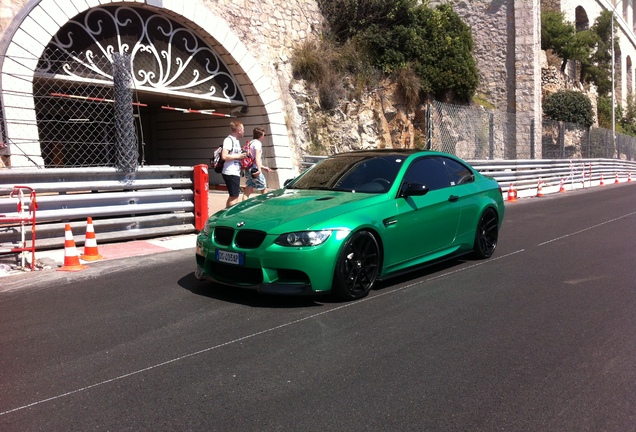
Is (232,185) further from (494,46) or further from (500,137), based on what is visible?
(494,46)

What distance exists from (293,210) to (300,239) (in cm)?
50

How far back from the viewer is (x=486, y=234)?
26.9 ft

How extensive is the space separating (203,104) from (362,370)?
49.5 ft

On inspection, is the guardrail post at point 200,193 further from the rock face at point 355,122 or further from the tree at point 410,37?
the tree at point 410,37

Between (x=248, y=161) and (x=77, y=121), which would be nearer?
(x=248, y=161)

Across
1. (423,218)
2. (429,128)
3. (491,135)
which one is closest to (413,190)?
(423,218)

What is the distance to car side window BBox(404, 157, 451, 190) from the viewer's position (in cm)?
709

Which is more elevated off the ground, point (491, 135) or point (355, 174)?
point (491, 135)

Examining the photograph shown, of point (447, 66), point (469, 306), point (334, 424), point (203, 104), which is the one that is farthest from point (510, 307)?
point (447, 66)

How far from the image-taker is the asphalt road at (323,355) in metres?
3.59

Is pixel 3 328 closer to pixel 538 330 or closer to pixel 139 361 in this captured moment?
pixel 139 361

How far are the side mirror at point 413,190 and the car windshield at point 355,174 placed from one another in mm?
172

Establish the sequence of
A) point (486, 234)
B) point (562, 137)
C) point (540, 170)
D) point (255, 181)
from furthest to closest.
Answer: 1. point (562, 137)
2. point (540, 170)
3. point (255, 181)
4. point (486, 234)

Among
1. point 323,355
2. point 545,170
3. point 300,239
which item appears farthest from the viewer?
point 545,170
